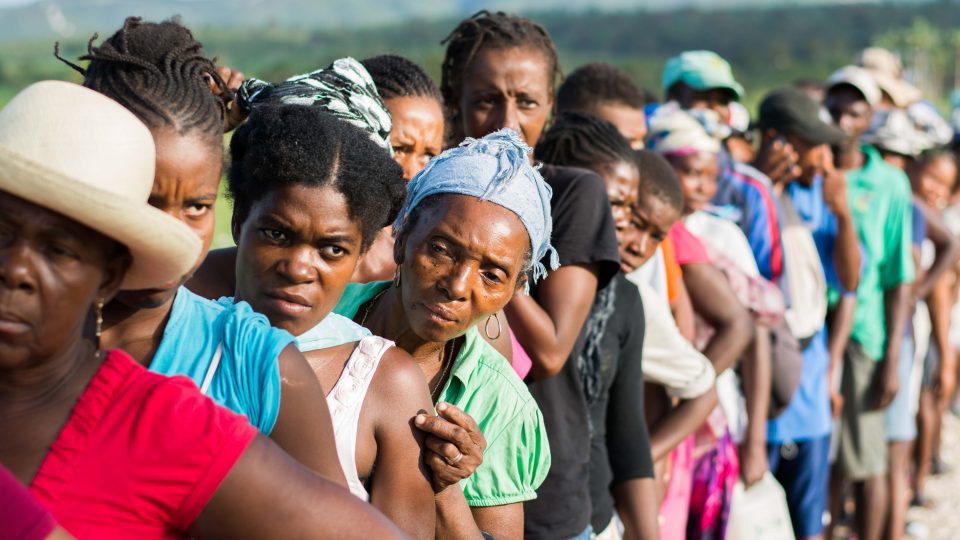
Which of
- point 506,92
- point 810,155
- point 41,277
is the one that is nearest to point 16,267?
point 41,277

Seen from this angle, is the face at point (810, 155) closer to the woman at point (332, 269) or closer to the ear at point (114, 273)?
the woman at point (332, 269)

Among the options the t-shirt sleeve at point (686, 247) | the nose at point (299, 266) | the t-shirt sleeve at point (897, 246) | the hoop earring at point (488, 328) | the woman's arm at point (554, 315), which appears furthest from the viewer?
the t-shirt sleeve at point (897, 246)

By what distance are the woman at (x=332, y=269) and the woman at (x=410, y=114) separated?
72 centimetres

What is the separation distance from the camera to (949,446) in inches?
396

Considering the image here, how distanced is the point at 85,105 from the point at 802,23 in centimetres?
9194

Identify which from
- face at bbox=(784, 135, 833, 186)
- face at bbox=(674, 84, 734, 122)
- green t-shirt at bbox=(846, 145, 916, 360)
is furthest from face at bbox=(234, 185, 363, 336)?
green t-shirt at bbox=(846, 145, 916, 360)

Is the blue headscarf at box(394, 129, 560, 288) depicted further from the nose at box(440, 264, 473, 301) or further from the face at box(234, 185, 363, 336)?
the face at box(234, 185, 363, 336)

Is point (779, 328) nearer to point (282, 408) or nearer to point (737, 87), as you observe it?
point (737, 87)

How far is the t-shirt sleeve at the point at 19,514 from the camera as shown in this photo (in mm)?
1426

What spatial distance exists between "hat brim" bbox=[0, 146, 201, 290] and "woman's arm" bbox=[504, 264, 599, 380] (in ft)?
5.48

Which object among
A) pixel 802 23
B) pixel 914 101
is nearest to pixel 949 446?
pixel 914 101

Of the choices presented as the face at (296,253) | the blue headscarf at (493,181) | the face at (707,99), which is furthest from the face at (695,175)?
the face at (296,253)

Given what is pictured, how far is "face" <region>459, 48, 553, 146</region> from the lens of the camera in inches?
156

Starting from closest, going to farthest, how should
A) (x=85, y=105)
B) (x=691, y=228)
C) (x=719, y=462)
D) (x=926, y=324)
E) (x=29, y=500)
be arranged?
(x=29, y=500), (x=85, y=105), (x=719, y=462), (x=691, y=228), (x=926, y=324)
